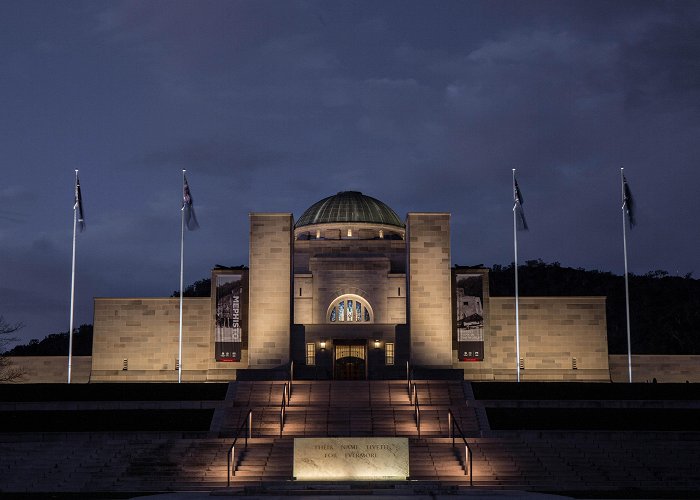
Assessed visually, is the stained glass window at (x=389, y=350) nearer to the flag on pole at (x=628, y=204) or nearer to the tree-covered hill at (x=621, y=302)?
the flag on pole at (x=628, y=204)

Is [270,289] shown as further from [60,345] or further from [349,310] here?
[60,345]

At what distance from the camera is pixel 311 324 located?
4306cm

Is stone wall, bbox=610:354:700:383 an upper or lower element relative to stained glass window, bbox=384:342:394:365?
lower

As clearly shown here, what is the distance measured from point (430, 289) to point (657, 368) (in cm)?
1228

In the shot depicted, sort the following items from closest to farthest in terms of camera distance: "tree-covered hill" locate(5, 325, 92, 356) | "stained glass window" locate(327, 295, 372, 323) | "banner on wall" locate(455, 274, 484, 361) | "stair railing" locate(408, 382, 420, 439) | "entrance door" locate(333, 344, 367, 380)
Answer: "stair railing" locate(408, 382, 420, 439) → "entrance door" locate(333, 344, 367, 380) → "banner on wall" locate(455, 274, 484, 361) → "stained glass window" locate(327, 295, 372, 323) → "tree-covered hill" locate(5, 325, 92, 356)

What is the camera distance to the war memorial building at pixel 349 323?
135ft

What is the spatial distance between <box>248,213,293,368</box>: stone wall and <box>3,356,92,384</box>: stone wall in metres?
9.27

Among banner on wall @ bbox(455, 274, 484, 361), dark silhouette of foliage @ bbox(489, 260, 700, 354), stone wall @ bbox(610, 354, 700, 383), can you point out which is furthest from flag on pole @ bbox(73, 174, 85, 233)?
dark silhouette of foliage @ bbox(489, 260, 700, 354)

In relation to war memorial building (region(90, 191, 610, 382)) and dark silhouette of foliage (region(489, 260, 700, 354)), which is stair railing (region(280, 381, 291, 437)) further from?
dark silhouette of foliage (region(489, 260, 700, 354))

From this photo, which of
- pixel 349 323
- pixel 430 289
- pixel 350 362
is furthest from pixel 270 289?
pixel 430 289

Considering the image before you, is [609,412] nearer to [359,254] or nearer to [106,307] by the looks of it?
[359,254]

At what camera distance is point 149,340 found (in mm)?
43656

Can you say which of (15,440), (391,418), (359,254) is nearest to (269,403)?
(391,418)

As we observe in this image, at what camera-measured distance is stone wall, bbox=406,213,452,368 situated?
134 feet
